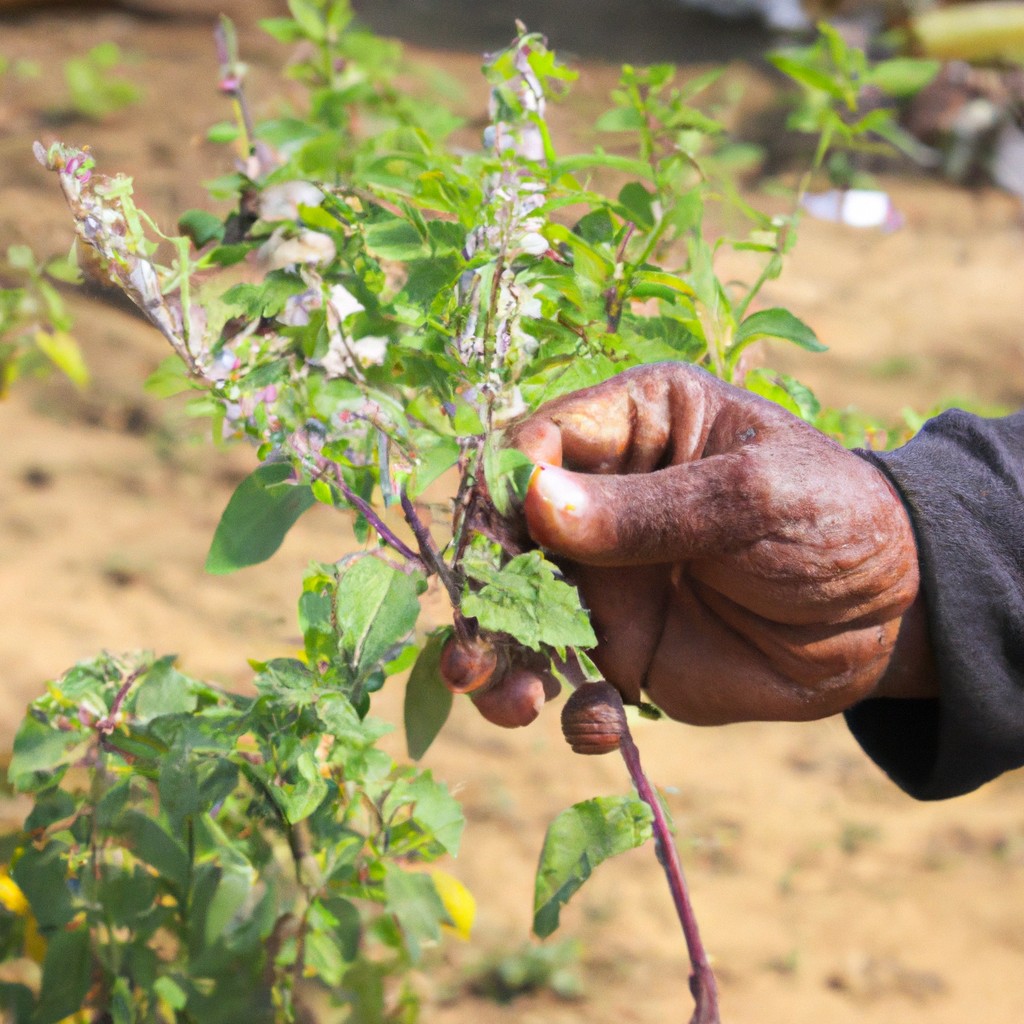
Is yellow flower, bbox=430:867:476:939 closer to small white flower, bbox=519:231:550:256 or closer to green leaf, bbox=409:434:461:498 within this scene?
green leaf, bbox=409:434:461:498

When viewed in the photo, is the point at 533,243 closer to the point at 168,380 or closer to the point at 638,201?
the point at 638,201

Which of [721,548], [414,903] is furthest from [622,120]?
[414,903]

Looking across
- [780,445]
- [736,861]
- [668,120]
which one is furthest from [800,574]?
[736,861]

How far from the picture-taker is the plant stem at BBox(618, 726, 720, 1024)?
101cm

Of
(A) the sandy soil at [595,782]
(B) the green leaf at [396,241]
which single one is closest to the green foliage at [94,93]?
(A) the sandy soil at [595,782]

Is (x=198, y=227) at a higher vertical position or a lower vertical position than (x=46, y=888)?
higher

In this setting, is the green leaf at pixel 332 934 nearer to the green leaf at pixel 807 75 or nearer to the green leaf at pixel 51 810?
the green leaf at pixel 51 810

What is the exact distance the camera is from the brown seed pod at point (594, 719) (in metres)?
1.14

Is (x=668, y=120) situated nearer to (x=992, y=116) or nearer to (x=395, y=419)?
(x=395, y=419)

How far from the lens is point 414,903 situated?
1.30m

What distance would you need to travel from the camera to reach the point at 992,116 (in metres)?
5.57

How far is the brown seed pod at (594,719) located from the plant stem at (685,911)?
38 millimetres

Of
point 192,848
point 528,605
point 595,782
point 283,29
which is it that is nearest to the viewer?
point 528,605

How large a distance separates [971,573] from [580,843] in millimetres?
717
